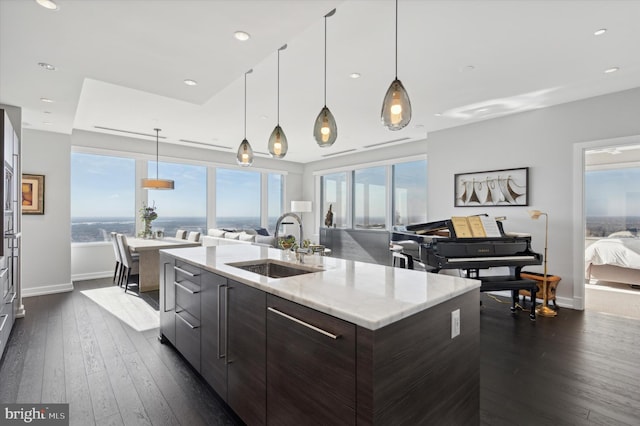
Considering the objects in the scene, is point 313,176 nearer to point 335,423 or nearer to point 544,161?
Answer: point 544,161

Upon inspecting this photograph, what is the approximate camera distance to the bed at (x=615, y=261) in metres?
5.21

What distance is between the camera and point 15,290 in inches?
143

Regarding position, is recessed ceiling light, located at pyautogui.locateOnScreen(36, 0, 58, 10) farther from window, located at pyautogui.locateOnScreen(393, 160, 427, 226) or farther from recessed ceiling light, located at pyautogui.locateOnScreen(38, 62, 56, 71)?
window, located at pyautogui.locateOnScreen(393, 160, 427, 226)

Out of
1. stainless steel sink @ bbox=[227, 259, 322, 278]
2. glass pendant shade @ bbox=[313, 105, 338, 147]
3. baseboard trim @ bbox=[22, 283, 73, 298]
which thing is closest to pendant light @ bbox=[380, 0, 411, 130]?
glass pendant shade @ bbox=[313, 105, 338, 147]

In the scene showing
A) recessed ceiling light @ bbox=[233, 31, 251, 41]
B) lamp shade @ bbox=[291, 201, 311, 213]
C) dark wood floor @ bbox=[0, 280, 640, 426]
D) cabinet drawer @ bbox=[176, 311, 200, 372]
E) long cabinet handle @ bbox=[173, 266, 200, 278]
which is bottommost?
dark wood floor @ bbox=[0, 280, 640, 426]

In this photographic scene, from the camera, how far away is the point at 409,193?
691 centimetres

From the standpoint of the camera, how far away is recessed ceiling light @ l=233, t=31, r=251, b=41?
2197 mm

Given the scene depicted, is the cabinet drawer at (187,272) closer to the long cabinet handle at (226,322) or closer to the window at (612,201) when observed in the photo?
the long cabinet handle at (226,322)

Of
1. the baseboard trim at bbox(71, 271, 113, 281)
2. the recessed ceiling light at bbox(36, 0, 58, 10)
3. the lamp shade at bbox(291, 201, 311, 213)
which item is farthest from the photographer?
the lamp shade at bbox(291, 201, 311, 213)

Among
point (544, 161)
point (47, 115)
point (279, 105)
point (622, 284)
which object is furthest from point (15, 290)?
point (622, 284)

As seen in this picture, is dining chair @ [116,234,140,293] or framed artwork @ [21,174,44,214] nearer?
framed artwork @ [21,174,44,214]

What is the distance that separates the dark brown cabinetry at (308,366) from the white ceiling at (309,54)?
1.76m

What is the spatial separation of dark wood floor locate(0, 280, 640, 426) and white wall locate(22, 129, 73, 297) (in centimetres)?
149

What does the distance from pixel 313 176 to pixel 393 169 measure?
2710mm
